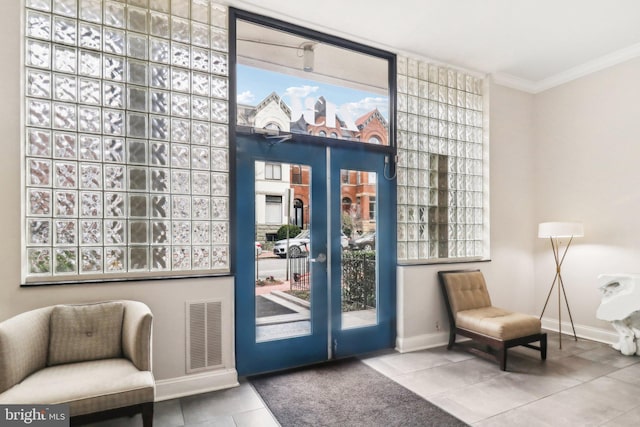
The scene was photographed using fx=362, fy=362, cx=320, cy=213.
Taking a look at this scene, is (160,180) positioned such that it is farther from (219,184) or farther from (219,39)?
(219,39)

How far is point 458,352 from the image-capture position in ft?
12.1

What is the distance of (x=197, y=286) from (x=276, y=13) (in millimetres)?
2413

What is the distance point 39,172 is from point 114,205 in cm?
49

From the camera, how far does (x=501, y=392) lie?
2.80 meters

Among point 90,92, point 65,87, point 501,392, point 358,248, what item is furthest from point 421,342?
point 65,87

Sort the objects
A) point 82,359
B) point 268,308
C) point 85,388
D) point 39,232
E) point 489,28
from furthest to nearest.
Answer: point 489,28, point 268,308, point 39,232, point 82,359, point 85,388

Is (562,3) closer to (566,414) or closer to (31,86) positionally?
(566,414)

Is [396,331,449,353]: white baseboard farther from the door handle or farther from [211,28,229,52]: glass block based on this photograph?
[211,28,229,52]: glass block

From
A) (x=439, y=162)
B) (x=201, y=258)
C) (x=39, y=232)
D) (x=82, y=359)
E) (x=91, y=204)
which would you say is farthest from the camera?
(x=439, y=162)

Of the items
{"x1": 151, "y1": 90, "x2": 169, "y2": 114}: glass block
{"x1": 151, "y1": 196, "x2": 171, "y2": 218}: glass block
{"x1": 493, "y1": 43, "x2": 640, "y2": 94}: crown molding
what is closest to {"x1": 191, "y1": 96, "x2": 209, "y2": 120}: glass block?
{"x1": 151, "y1": 90, "x2": 169, "y2": 114}: glass block

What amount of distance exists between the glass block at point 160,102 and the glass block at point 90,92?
1.15 ft

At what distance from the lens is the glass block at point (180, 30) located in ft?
9.41

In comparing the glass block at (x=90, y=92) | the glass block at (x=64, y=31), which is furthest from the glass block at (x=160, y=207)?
the glass block at (x=64, y=31)

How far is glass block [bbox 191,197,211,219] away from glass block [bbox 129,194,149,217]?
340mm
